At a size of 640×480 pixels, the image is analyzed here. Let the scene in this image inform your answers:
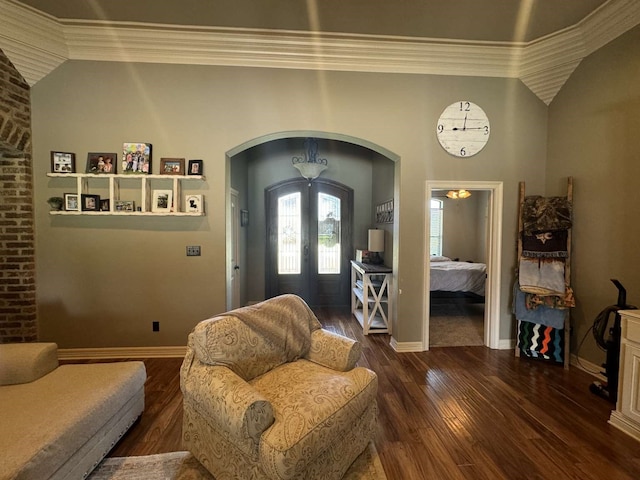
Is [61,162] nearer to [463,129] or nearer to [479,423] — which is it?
[463,129]

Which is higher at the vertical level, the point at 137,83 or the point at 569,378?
the point at 137,83

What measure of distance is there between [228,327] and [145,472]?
989mm

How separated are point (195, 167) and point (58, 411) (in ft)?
7.68

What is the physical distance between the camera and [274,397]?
1652 mm

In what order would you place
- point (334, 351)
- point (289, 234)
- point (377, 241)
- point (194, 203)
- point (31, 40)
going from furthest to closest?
point (289, 234)
point (377, 241)
point (194, 203)
point (31, 40)
point (334, 351)

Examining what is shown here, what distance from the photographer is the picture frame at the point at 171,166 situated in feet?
10.4

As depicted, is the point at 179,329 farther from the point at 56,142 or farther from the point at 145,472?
the point at 56,142

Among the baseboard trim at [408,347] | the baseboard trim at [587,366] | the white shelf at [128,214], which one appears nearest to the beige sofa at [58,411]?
the white shelf at [128,214]

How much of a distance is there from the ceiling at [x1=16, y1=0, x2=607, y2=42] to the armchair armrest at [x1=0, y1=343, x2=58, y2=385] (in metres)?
2.93

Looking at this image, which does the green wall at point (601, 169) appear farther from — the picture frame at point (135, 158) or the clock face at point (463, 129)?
the picture frame at point (135, 158)

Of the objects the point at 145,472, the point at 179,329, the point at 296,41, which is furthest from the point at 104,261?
the point at 296,41

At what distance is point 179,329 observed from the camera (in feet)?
10.8

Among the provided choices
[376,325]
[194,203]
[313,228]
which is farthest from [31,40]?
[376,325]

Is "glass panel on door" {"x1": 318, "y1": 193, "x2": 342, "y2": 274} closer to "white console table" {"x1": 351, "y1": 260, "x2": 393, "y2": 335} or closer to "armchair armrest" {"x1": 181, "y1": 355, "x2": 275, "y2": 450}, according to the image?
"white console table" {"x1": 351, "y1": 260, "x2": 393, "y2": 335}
